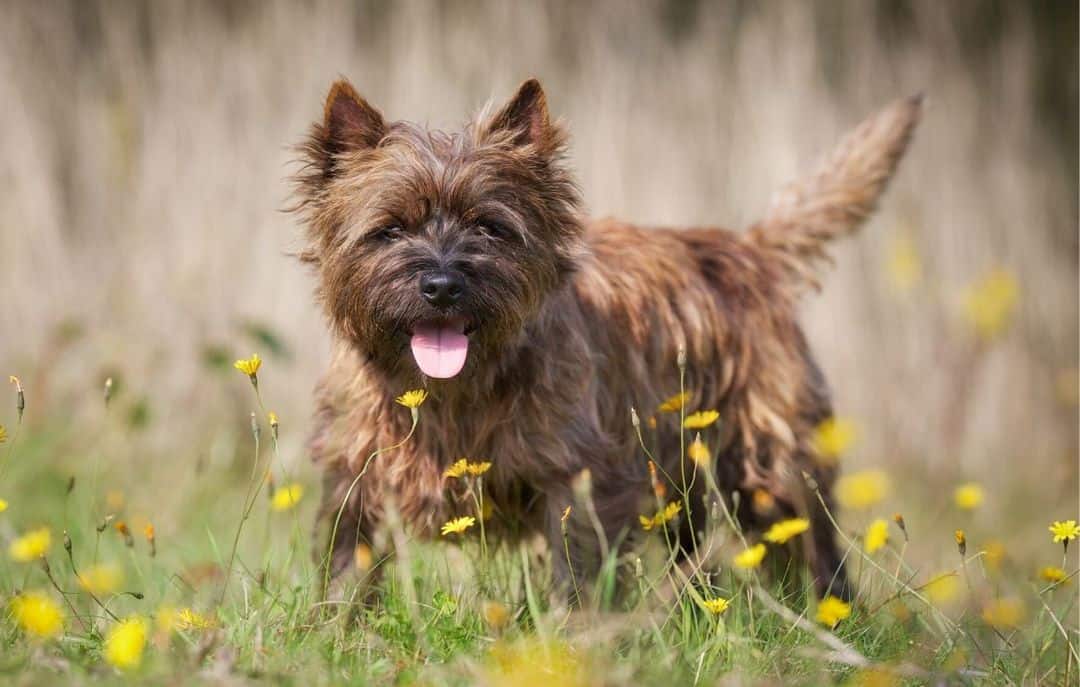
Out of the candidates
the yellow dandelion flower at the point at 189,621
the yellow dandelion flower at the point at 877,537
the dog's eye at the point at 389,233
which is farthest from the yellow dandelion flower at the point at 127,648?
the yellow dandelion flower at the point at 877,537

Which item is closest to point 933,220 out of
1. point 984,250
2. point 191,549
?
point 984,250

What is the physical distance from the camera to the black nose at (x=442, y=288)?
358 centimetres

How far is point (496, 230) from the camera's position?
380 centimetres

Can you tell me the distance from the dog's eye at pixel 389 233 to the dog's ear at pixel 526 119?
41 cm

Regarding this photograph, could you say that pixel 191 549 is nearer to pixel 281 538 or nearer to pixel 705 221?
pixel 281 538

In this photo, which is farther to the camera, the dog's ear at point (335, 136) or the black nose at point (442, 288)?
the dog's ear at point (335, 136)

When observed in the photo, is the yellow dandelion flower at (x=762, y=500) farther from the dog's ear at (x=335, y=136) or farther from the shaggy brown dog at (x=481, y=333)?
the dog's ear at (x=335, y=136)

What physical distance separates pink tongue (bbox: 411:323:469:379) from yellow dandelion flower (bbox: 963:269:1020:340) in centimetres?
513

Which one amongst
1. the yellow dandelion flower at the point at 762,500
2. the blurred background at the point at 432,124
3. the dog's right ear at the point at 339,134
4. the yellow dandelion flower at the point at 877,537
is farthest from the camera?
the blurred background at the point at 432,124

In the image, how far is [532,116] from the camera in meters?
3.94

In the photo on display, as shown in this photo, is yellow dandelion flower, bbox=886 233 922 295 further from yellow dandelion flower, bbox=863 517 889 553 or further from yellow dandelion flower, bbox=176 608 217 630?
yellow dandelion flower, bbox=176 608 217 630

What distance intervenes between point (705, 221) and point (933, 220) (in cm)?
156

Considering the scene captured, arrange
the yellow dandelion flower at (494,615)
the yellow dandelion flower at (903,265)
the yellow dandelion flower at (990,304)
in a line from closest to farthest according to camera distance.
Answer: the yellow dandelion flower at (494,615)
the yellow dandelion flower at (903,265)
the yellow dandelion flower at (990,304)

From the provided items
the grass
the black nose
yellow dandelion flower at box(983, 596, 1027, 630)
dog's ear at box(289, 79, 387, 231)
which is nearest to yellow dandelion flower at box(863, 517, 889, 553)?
the grass
